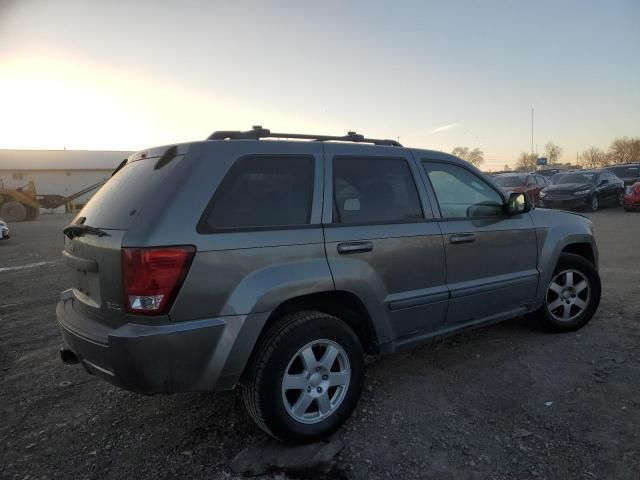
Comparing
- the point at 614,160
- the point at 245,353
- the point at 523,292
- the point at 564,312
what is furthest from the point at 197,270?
the point at 614,160

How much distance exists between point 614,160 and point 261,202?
104 m

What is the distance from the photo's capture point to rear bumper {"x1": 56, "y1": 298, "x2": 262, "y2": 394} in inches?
90.4

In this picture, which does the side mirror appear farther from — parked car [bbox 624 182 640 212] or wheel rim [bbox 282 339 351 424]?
parked car [bbox 624 182 640 212]

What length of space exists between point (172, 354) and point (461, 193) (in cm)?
260

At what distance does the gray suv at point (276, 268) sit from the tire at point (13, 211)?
1048 inches

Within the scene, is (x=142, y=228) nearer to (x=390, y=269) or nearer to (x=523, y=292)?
(x=390, y=269)

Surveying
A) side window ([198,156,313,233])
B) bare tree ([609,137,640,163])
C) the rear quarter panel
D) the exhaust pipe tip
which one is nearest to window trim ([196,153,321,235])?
side window ([198,156,313,233])

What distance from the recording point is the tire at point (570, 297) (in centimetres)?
433

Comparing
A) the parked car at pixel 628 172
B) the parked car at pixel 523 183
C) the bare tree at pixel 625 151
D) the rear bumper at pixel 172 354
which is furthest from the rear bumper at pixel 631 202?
the bare tree at pixel 625 151

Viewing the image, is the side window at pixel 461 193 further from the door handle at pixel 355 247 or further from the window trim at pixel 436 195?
the door handle at pixel 355 247

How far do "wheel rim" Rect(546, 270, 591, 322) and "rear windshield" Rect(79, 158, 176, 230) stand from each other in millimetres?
3680

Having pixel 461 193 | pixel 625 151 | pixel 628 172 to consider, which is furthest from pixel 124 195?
pixel 625 151

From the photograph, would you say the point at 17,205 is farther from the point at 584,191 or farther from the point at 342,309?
the point at 584,191

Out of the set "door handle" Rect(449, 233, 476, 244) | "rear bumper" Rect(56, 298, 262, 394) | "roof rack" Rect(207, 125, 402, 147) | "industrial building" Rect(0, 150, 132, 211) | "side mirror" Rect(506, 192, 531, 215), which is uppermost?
"industrial building" Rect(0, 150, 132, 211)
